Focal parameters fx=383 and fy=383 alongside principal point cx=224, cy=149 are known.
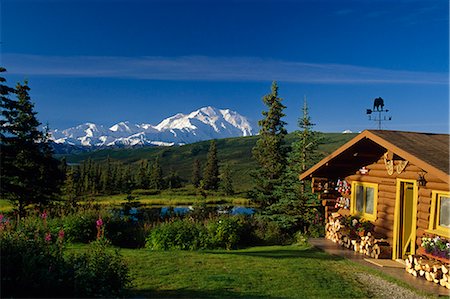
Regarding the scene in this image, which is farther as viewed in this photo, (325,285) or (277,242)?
(277,242)

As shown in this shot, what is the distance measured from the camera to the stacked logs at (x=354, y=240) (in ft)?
39.1

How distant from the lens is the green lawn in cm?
786

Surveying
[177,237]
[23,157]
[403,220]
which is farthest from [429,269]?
[23,157]

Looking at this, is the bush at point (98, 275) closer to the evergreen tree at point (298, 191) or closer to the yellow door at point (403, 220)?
the yellow door at point (403, 220)

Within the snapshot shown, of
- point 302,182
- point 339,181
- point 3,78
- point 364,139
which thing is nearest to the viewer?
point 364,139

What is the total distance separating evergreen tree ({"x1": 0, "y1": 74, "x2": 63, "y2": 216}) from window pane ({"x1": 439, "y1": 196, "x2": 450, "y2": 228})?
21411 mm

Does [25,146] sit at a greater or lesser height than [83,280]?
greater

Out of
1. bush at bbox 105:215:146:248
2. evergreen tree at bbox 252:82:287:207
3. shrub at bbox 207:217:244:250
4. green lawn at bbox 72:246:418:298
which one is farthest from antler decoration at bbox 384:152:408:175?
bush at bbox 105:215:146:248

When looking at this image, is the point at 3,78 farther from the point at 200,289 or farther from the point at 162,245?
the point at 200,289

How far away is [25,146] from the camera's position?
24.0 meters

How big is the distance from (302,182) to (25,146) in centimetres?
1741

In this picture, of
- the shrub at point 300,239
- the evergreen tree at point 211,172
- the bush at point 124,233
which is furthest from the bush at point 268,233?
the evergreen tree at point 211,172

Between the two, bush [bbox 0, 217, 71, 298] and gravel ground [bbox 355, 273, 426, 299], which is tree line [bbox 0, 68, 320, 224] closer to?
gravel ground [bbox 355, 273, 426, 299]

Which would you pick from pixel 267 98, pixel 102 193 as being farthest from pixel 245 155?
pixel 267 98
